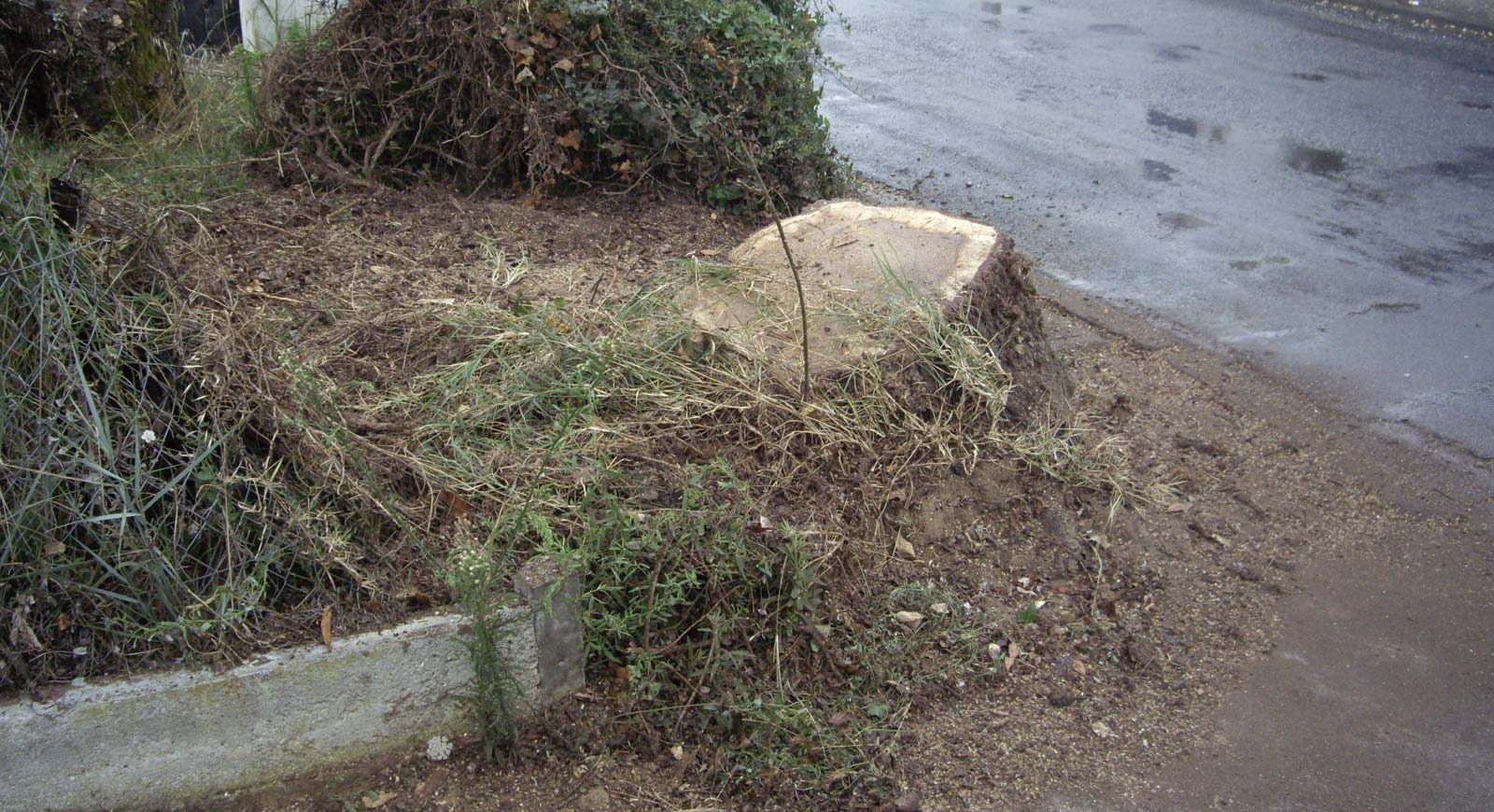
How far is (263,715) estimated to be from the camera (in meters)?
2.65

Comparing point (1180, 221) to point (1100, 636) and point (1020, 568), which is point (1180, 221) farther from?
point (1100, 636)

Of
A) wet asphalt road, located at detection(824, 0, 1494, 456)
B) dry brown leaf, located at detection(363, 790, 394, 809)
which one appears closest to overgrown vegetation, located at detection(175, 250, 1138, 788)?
dry brown leaf, located at detection(363, 790, 394, 809)

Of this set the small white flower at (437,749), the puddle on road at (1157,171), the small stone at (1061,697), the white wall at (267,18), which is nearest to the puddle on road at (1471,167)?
the puddle on road at (1157,171)

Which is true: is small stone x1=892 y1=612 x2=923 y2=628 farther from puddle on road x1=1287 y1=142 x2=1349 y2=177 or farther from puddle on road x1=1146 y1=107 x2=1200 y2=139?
puddle on road x1=1146 y1=107 x2=1200 y2=139

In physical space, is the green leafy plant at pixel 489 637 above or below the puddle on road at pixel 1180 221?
below

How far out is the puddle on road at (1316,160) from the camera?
7547 mm

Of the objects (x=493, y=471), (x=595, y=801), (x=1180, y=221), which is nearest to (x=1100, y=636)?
(x=595, y=801)

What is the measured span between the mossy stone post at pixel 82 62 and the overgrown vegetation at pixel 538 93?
0.73 m

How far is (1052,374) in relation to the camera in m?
4.50

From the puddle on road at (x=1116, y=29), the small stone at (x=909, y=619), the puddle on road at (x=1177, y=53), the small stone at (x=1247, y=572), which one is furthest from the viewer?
the puddle on road at (x=1116, y=29)

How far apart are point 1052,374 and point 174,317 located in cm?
304

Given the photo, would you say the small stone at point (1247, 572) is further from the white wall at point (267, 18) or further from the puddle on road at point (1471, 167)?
the white wall at point (267, 18)

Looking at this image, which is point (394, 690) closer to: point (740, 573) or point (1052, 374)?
point (740, 573)

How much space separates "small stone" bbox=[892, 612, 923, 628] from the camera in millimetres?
3432
